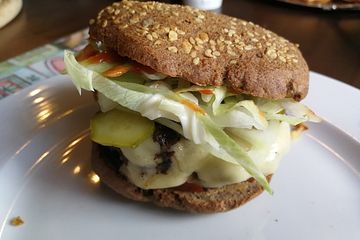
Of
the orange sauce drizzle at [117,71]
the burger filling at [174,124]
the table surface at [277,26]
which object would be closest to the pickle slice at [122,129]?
the burger filling at [174,124]

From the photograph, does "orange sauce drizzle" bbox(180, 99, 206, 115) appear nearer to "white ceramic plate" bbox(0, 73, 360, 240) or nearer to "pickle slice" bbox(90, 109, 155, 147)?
"pickle slice" bbox(90, 109, 155, 147)

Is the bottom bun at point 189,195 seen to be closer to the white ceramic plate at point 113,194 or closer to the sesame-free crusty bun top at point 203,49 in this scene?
the white ceramic plate at point 113,194

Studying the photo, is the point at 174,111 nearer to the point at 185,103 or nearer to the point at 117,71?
the point at 185,103

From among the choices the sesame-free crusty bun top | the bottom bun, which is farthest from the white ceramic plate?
the sesame-free crusty bun top

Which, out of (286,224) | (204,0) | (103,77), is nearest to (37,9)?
(204,0)

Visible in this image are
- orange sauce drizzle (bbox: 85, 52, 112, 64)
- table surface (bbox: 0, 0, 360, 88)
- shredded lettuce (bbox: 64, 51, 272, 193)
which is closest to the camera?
shredded lettuce (bbox: 64, 51, 272, 193)

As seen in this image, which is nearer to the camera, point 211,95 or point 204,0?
point 211,95

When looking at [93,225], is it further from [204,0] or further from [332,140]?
[204,0]
